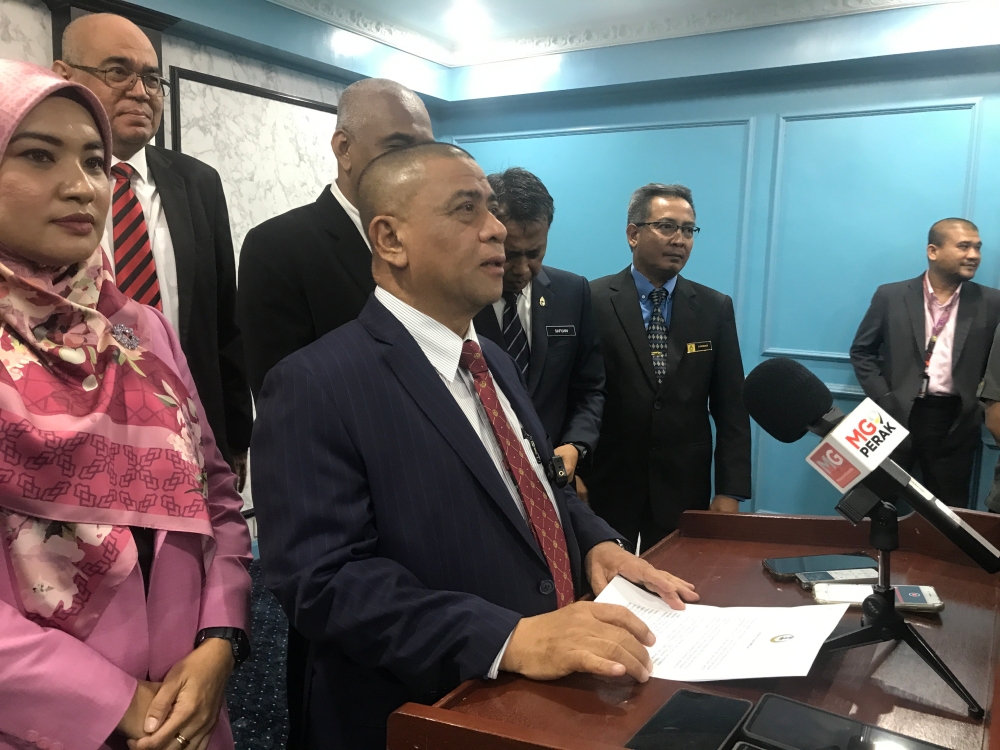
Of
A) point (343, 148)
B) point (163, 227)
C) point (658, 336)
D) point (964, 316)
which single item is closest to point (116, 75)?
point (163, 227)

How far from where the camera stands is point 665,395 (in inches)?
107

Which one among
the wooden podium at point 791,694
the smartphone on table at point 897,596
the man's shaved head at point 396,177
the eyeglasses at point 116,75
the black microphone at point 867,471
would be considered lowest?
the wooden podium at point 791,694

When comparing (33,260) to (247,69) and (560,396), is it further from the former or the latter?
(247,69)

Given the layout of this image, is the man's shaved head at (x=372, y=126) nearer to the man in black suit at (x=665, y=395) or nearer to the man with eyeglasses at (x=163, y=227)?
the man with eyeglasses at (x=163, y=227)

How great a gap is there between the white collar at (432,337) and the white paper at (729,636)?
0.46 meters

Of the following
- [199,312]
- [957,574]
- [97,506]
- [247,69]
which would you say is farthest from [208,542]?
[247,69]

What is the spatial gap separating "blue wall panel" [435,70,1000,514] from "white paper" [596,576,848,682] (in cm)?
367

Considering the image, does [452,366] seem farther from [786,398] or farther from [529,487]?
[786,398]

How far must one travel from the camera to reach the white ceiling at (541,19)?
4254 millimetres

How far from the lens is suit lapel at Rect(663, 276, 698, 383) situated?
9.00ft

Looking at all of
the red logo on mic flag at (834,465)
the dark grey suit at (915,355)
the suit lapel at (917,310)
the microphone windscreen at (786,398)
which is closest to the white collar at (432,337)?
the microphone windscreen at (786,398)

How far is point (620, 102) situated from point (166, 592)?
458 cm

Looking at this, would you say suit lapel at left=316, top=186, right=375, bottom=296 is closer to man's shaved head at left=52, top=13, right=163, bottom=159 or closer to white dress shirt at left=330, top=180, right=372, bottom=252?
white dress shirt at left=330, top=180, right=372, bottom=252

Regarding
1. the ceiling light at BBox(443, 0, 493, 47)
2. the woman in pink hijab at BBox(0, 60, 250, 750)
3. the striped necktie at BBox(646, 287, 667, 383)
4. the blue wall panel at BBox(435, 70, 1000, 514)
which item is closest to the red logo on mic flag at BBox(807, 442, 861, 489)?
the woman in pink hijab at BBox(0, 60, 250, 750)
